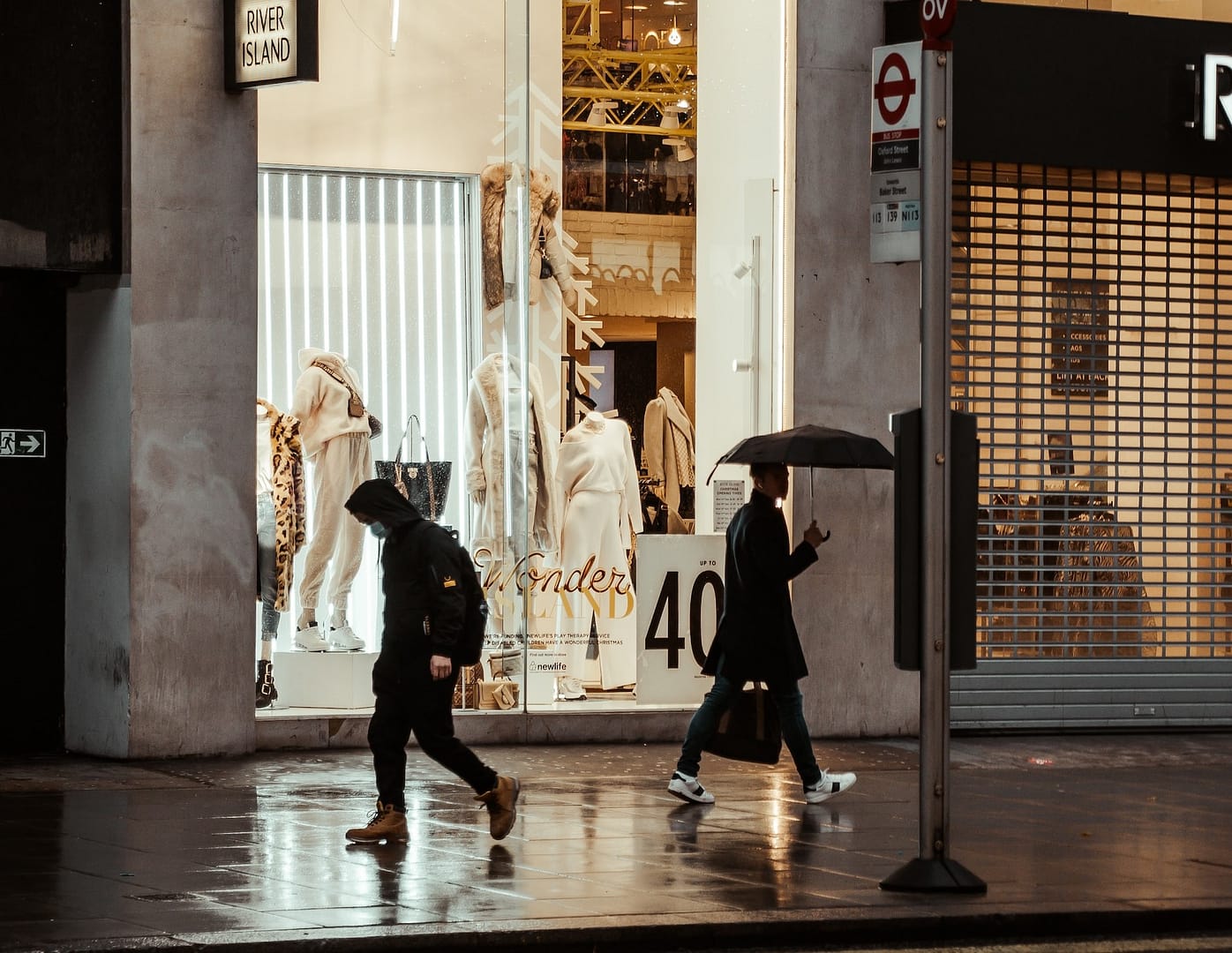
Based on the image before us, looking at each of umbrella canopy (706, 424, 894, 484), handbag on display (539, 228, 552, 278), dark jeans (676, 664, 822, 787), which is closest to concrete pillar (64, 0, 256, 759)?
handbag on display (539, 228, 552, 278)

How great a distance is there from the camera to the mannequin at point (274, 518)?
12.1 meters

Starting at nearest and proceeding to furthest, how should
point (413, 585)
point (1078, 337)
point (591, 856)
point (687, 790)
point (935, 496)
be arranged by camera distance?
1. point (935, 496)
2. point (591, 856)
3. point (413, 585)
4. point (687, 790)
5. point (1078, 337)

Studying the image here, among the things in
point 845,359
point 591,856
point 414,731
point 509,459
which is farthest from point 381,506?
point 845,359

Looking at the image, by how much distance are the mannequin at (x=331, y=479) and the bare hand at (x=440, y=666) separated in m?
3.51

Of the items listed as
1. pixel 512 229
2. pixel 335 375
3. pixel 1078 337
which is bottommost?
pixel 335 375

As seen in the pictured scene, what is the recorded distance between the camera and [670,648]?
12.9m

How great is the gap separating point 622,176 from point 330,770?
448cm

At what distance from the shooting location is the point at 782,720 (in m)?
10.4

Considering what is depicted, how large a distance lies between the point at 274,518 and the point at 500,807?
3.93 meters

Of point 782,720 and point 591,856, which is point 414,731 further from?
point 782,720

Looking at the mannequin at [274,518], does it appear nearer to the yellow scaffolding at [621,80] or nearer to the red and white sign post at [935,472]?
the yellow scaffolding at [621,80]

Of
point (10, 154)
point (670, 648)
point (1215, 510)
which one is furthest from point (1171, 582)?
point (10, 154)

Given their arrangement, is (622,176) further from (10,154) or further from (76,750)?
(76,750)

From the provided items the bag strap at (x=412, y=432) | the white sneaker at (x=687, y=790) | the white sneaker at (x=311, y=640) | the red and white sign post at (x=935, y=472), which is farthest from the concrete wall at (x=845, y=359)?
the red and white sign post at (x=935, y=472)
